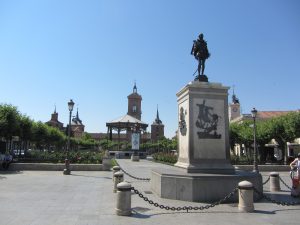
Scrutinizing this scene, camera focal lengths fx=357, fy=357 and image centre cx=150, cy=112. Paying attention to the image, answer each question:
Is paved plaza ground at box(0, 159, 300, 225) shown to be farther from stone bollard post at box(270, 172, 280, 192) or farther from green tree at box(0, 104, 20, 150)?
green tree at box(0, 104, 20, 150)

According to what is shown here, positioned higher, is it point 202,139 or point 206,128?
point 206,128

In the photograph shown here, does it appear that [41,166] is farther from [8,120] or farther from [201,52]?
[201,52]

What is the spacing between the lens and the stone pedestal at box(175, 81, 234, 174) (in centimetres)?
1335

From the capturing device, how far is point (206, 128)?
13617 millimetres

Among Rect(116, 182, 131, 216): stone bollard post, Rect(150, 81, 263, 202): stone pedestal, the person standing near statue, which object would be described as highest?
the person standing near statue

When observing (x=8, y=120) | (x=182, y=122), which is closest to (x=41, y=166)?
(x=8, y=120)

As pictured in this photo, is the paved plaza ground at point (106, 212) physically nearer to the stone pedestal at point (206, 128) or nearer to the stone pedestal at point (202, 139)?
the stone pedestal at point (202, 139)

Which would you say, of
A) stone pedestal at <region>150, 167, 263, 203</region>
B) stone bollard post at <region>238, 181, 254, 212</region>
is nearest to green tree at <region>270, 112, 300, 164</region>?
stone pedestal at <region>150, 167, 263, 203</region>

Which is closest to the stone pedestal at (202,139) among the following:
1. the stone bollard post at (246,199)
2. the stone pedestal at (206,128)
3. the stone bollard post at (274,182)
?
the stone pedestal at (206,128)

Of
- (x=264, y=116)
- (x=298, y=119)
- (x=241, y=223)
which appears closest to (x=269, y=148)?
(x=264, y=116)

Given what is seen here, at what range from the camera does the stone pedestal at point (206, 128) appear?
526 inches

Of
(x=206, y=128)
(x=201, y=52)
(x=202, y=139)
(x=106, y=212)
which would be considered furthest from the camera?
(x=201, y=52)

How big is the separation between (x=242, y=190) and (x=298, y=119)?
3122cm

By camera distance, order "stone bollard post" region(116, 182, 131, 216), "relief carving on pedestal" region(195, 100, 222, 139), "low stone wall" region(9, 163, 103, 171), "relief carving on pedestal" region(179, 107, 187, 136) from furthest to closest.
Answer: "low stone wall" region(9, 163, 103, 171) < "relief carving on pedestal" region(179, 107, 187, 136) < "relief carving on pedestal" region(195, 100, 222, 139) < "stone bollard post" region(116, 182, 131, 216)
